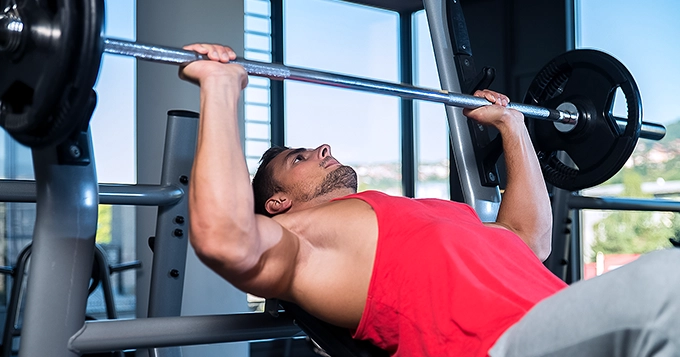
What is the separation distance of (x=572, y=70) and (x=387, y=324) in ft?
3.71

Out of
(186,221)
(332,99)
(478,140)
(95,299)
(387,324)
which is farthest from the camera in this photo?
(332,99)

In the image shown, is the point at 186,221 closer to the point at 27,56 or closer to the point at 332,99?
the point at 27,56

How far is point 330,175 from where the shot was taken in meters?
1.70

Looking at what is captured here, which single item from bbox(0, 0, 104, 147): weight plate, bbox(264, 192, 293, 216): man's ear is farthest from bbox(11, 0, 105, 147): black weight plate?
bbox(264, 192, 293, 216): man's ear

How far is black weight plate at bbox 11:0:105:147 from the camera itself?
1007mm

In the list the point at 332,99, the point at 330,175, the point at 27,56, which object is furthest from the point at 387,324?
the point at 332,99

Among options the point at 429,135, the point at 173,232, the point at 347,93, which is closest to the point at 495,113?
the point at 173,232

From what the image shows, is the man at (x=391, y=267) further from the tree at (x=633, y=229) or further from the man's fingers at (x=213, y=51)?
the tree at (x=633, y=229)

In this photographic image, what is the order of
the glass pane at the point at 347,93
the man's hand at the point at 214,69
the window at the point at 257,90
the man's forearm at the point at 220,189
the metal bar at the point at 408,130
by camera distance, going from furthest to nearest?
the metal bar at the point at 408,130, the glass pane at the point at 347,93, the window at the point at 257,90, the man's hand at the point at 214,69, the man's forearm at the point at 220,189

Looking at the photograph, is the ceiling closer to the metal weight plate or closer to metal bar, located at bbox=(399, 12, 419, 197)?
metal bar, located at bbox=(399, 12, 419, 197)

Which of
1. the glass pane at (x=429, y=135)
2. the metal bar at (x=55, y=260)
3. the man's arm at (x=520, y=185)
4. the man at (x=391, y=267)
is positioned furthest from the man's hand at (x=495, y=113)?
the glass pane at (x=429, y=135)

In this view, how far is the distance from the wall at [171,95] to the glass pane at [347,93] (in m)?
3.01

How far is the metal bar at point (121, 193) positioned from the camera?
4.50 ft

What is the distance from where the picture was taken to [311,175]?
1.69 m
